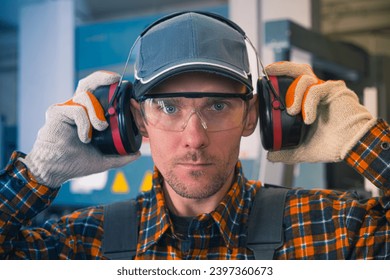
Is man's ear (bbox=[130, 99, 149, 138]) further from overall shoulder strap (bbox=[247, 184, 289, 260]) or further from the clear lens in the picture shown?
overall shoulder strap (bbox=[247, 184, 289, 260])

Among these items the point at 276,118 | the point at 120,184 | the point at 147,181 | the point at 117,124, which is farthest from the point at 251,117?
the point at 120,184

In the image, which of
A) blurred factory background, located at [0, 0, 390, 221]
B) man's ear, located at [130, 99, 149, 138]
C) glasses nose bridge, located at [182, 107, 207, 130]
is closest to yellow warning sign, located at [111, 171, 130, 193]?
blurred factory background, located at [0, 0, 390, 221]

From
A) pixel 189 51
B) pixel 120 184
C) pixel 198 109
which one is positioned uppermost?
pixel 189 51

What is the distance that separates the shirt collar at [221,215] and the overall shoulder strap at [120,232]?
0.02 m

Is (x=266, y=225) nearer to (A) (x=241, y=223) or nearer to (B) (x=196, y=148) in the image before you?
(A) (x=241, y=223)

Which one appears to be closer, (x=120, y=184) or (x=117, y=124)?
(x=117, y=124)

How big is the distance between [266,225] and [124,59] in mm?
1780

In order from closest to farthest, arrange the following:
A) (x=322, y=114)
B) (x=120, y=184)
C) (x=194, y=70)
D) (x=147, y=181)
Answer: (x=194, y=70)
(x=322, y=114)
(x=147, y=181)
(x=120, y=184)

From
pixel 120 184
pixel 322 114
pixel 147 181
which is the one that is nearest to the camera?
pixel 322 114

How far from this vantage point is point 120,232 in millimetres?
1232

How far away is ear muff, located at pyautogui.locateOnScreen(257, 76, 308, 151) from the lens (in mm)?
1091

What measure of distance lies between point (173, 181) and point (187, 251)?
0.18 meters

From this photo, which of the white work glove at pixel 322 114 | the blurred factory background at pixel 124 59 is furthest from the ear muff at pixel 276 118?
the blurred factory background at pixel 124 59
